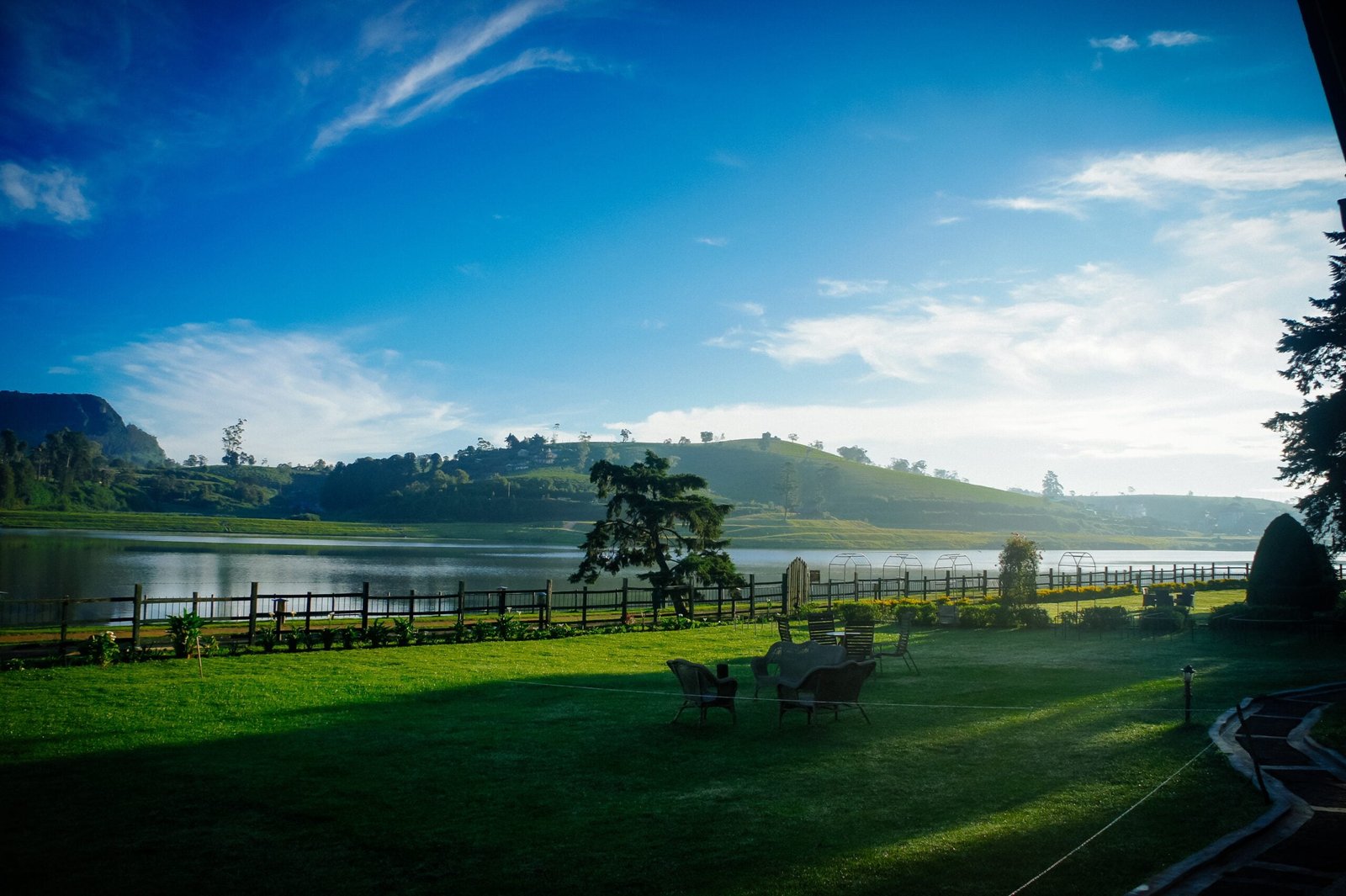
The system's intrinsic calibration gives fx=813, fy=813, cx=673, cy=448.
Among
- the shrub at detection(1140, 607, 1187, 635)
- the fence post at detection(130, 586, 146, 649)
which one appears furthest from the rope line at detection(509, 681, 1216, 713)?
the shrub at detection(1140, 607, 1187, 635)

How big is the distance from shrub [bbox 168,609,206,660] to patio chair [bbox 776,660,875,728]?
1236 centimetres

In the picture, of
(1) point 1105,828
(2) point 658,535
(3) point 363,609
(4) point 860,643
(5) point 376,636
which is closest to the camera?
(1) point 1105,828

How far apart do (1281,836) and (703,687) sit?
574 cm

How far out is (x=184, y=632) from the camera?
16.5m

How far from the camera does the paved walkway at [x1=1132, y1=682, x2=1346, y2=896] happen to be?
4543mm

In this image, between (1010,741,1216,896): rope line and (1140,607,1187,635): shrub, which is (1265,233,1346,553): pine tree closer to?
(1140,607,1187,635): shrub

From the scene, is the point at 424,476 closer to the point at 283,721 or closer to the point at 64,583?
the point at 64,583

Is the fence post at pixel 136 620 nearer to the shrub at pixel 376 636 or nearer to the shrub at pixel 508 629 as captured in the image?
the shrub at pixel 376 636

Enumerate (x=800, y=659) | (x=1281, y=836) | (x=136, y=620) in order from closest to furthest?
(x=1281, y=836) < (x=800, y=659) < (x=136, y=620)

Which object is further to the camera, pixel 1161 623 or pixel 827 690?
pixel 1161 623

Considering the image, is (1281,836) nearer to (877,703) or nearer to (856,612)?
(877,703)

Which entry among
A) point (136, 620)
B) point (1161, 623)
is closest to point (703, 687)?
point (136, 620)

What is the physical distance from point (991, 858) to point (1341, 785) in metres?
3.59

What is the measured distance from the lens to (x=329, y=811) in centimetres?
643
